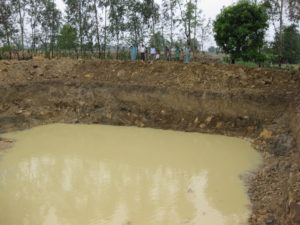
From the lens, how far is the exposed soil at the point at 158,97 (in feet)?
38.0

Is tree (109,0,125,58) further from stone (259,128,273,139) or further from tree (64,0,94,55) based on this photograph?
stone (259,128,273,139)

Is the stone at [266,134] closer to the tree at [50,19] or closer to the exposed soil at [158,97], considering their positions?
the exposed soil at [158,97]

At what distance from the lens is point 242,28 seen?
46.9ft

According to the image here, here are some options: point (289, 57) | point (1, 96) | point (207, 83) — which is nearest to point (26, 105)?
point (1, 96)

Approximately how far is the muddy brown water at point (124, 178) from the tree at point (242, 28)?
5.52m

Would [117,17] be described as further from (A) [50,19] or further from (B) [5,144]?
(B) [5,144]

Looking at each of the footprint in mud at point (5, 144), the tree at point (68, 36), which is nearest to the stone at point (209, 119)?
the footprint in mud at point (5, 144)

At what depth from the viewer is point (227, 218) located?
607cm

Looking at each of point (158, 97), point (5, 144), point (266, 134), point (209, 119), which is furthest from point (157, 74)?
point (5, 144)

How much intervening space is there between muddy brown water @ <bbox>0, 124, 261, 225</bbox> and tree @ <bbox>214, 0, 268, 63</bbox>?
18.1 ft

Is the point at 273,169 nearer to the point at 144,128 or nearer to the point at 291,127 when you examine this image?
the point at 291,127

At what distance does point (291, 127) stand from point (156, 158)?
4.45 meters

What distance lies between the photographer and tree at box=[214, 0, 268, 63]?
14.4m

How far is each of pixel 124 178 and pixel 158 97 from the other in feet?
19.6
